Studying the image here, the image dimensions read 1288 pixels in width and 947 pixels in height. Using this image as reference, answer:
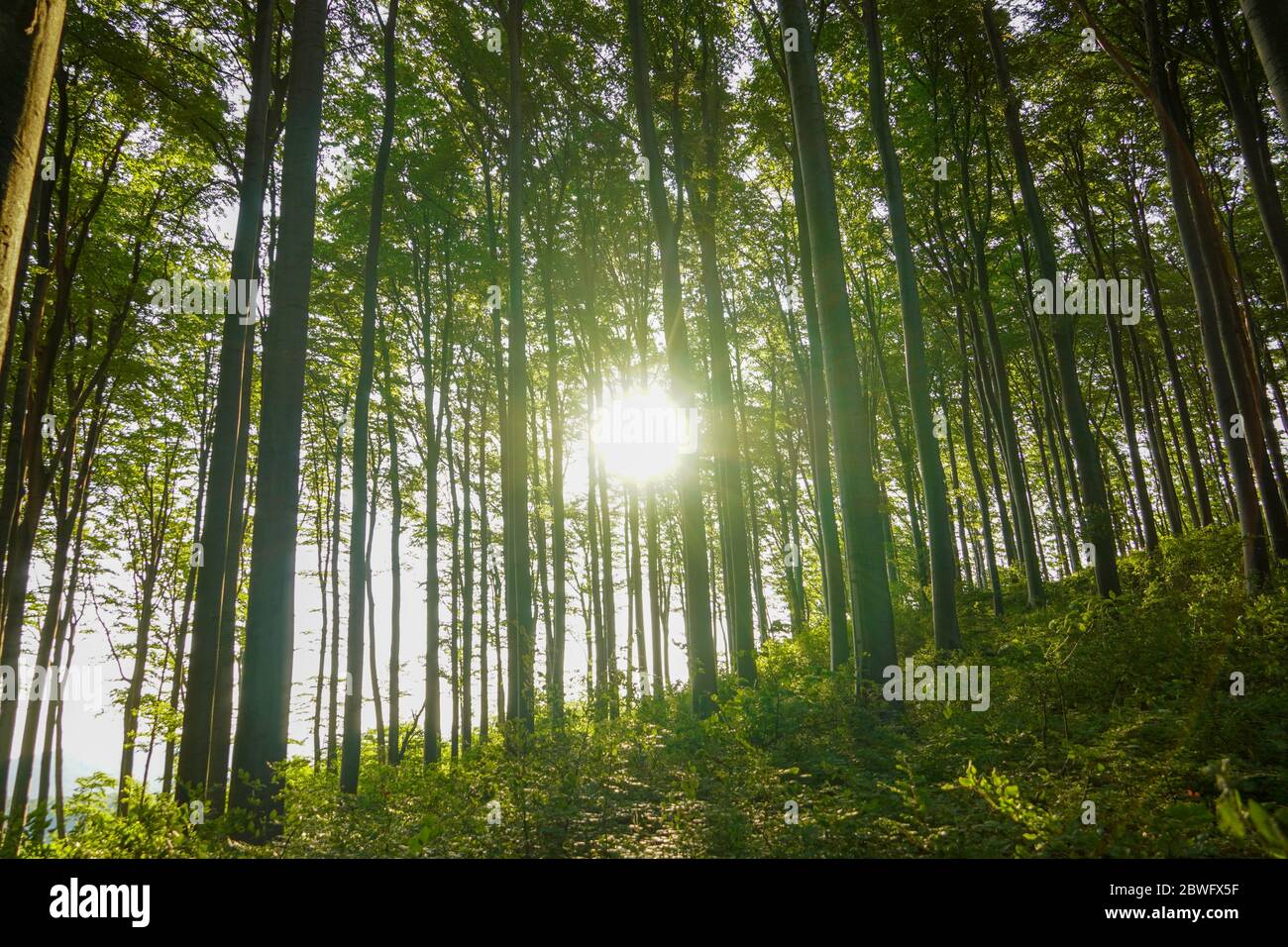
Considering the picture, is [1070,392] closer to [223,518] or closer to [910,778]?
[910,778]

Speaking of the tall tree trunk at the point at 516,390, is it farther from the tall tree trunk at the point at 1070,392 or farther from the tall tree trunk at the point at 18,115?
the tall tree trunk at the point at 1070,392

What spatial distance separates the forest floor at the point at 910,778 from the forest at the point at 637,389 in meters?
0.05

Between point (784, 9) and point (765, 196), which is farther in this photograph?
point (765, 196)

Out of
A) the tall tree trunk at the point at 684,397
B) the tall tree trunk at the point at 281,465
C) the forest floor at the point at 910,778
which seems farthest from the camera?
the tall tree trunk at the point at 684,397

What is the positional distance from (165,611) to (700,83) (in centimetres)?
2182

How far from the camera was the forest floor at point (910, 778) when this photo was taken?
338cm

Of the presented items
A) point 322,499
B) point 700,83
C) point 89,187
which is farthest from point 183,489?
point 700,83

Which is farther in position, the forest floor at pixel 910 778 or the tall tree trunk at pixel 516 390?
the tall tree trunk at pixel 516 390

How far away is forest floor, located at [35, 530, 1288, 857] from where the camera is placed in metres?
3.38

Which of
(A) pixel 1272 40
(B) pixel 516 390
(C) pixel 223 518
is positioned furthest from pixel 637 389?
(A) pixel 1272 40

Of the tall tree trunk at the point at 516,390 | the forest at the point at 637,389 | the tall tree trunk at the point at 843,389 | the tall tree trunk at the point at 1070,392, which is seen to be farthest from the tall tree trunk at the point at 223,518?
the tall tree trunk at the point at 1070,392

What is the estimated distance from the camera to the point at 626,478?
57.8ft

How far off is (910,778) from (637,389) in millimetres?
15131

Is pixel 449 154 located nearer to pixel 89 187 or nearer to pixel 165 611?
pixel 89 187
